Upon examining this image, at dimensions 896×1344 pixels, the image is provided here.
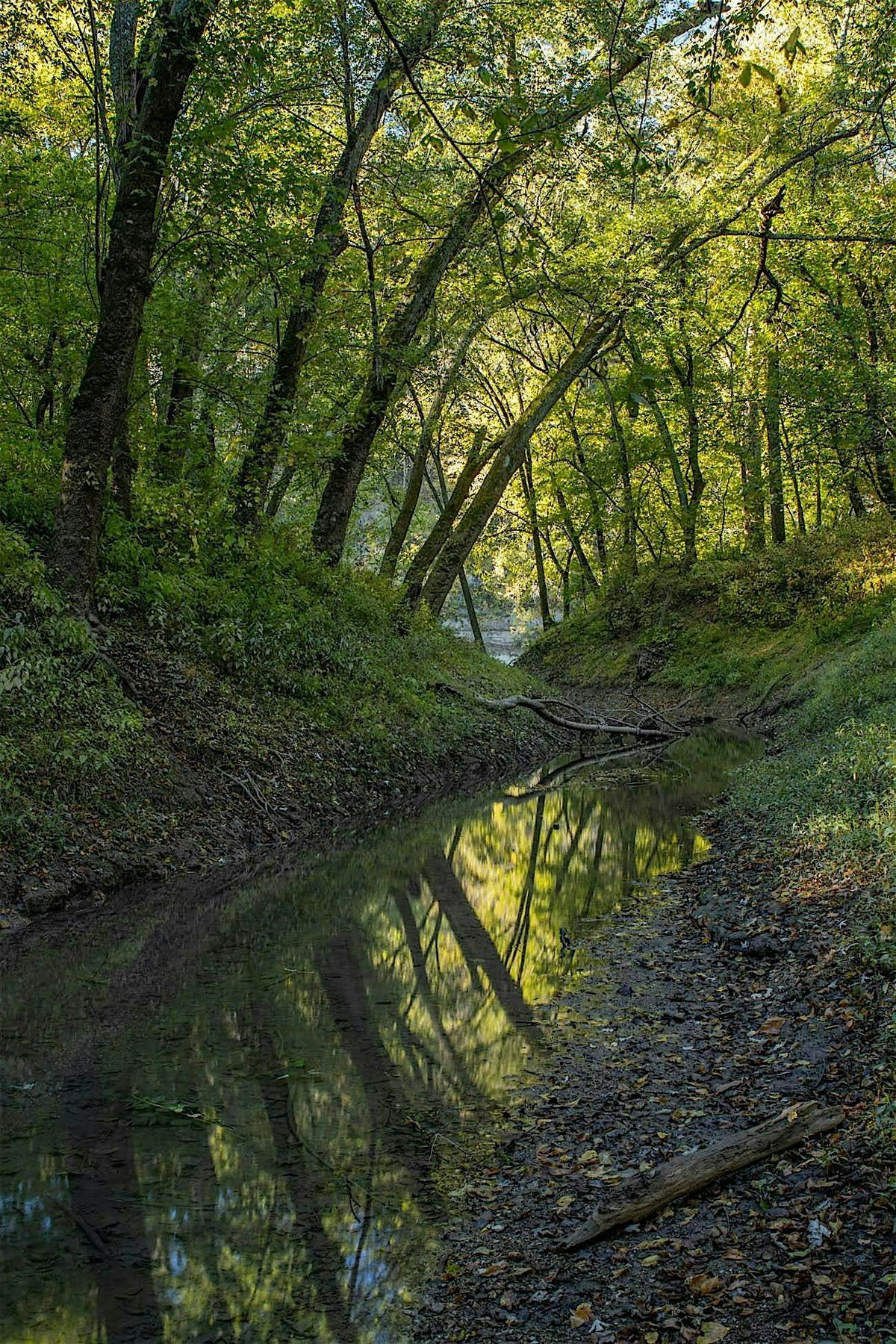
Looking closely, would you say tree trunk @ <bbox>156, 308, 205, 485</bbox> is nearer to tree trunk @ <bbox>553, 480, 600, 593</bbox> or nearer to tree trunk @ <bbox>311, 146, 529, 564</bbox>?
tree trunk @ <bbox>311, 146, 529, 564</bbox>

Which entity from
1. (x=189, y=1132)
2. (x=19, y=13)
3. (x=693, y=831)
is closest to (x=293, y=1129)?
(x=189, y=1132)

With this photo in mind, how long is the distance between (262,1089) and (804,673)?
1955 centimetres

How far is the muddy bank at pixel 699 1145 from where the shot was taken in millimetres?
3631

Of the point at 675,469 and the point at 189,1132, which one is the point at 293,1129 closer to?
the point at 189,1132

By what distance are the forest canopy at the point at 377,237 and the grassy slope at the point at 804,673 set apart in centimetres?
314

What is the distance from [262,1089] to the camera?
5617 mm

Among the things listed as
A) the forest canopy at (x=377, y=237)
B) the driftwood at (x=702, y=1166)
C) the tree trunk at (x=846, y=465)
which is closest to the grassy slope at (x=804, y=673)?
the driftwood at (x=702, y=1166)

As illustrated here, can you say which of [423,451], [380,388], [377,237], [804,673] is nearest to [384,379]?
[380,388]

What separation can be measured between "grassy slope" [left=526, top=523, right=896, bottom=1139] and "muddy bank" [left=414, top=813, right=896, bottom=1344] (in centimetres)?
27

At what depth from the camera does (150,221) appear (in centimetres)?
1034

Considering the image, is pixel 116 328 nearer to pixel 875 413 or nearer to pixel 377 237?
pixel 377 237

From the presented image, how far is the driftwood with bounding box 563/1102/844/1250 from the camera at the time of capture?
13.8 ft

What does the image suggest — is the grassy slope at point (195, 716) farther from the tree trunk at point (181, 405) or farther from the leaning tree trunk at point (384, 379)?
the tree trunk at point (181, 405)

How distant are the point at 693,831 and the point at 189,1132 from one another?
347 inches
